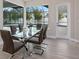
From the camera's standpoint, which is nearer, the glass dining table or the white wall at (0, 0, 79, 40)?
the glass dining table

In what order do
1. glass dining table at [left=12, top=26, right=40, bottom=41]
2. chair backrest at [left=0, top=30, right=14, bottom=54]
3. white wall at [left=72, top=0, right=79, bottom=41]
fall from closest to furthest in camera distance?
chair backrest at [left=0, top=30, right=14, bottom=54]
glass dining table at [left=12, top=26, right=40, bottom=41]
white wall at [left=72, top=0, right=79, bottom=41]

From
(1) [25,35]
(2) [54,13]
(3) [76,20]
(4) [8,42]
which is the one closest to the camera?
(4) [8,42]

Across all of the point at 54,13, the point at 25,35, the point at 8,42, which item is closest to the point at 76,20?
the point at 54,13

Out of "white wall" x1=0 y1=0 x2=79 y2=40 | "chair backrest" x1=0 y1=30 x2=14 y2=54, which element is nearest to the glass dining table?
"chair backrest" x1=0 y1=30 x2=14 y2=54

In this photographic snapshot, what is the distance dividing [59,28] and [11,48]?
5252 millimetres

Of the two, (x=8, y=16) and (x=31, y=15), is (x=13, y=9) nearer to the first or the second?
(x=8, y=16)

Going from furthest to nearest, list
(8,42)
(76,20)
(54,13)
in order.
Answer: (54,13) → (76,20) → (8,42)

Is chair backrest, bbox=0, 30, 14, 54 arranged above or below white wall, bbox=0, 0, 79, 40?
below

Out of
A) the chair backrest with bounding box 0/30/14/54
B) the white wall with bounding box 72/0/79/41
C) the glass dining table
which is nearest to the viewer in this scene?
the chair backrest with bounding box 0/30/14/54

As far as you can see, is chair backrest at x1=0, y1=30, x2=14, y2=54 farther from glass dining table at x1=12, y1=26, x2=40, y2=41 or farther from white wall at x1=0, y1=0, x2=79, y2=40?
white wall at x1=0, y1=0, x2=79, y2=40

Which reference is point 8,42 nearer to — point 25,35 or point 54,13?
point 25,35

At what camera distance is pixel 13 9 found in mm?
7367

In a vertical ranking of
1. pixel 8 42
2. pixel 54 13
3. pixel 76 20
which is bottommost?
pixel 8 42

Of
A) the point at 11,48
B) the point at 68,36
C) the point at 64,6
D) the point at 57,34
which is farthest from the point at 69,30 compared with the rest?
the point at 11,48
